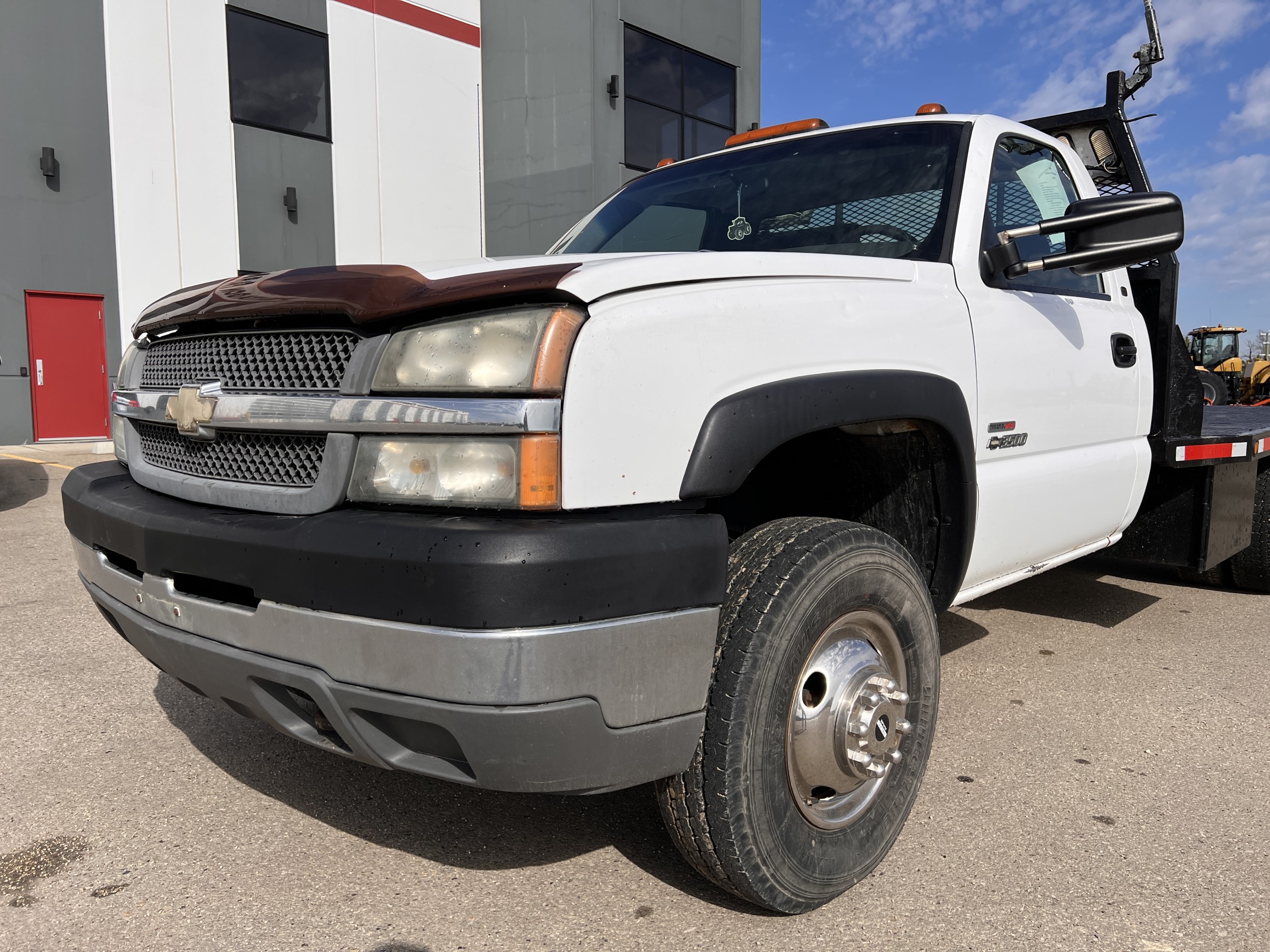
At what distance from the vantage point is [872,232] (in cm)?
262

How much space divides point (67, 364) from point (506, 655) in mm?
13592

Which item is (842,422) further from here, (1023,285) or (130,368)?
(130,368)

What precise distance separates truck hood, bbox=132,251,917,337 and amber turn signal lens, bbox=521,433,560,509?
25 cm

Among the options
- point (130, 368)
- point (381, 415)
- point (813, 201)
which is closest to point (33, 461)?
point (130, 368)

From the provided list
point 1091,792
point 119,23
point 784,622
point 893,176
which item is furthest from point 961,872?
point 119,23

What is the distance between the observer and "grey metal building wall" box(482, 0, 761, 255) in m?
14.7

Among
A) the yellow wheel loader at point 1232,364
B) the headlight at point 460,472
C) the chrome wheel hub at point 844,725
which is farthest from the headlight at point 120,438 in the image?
the yellow wheel loader at point 1232,364

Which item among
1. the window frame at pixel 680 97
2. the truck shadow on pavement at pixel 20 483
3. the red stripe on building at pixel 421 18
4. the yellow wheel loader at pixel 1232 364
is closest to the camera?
the truck shadow on pavement at pixel 20 483

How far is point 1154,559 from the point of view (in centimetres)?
375

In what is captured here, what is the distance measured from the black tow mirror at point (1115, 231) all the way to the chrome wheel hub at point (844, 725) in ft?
3.67

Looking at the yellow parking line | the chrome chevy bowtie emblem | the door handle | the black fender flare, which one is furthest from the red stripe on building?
the black fender flare

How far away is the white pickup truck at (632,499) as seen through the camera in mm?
1468

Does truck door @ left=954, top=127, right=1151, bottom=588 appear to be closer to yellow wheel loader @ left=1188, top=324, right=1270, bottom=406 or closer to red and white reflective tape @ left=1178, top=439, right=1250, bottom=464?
red and white reflective tape @ left=1178, top=439, right=1250, bottom=464

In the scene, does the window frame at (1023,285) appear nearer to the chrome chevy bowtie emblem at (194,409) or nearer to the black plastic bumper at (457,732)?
the black plastic bumper at (457,732)
